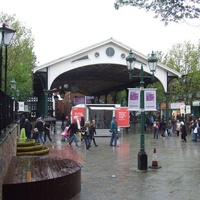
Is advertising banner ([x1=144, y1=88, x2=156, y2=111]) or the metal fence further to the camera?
advertising banner ([x1=144, y1=88, x2=156, y2=111])

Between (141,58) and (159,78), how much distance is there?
292 cm

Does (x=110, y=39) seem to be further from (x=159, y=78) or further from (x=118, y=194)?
(x=118, y=194)

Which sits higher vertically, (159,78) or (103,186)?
(159,78)

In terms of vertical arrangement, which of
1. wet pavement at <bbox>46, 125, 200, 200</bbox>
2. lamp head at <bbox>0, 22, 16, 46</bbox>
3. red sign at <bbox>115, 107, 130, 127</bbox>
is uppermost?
lamp head at <bbox>0, 22, 16, 46</bbox>

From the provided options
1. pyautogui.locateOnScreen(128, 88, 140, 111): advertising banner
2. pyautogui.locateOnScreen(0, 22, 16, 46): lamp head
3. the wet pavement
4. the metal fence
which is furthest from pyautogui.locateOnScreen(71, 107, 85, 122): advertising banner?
pyautogui.locateOnScreen(0, 22, 16, 46): lamp head

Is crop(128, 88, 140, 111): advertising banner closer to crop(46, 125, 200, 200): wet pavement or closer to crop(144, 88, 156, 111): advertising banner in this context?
crop(144, 88, 156, 111): advertising banner

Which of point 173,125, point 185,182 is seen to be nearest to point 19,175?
point 185,182

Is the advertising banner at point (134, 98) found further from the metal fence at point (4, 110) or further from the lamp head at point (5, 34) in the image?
the lamp head at point (5, 34)

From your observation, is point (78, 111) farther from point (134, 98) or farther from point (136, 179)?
point (136, 179)

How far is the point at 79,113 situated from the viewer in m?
26.8

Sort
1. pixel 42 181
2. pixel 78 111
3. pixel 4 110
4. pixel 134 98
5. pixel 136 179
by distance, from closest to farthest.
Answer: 1. pixel 42 181
2. pixel 4 110
3. pixel 136 179
4. pixel 134 98
5. pixel 78 111

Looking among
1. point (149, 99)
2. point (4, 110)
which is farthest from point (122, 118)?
point (4, 110)

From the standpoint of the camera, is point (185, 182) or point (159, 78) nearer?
point (185, 182)

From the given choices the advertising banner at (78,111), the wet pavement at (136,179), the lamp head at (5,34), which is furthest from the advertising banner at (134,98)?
the advertising banner at (78,111)
